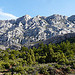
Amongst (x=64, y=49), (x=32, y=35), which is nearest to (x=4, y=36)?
(x=32, y=35)

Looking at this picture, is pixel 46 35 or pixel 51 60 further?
pixel 46 35

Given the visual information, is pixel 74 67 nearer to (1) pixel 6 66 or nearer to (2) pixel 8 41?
(1) pixel 6 66

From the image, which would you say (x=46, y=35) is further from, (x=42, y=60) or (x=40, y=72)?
(x=40, y=72)

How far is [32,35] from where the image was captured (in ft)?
610

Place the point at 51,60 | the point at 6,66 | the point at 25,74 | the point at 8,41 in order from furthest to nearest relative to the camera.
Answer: the point at 8,41 < the point at 51,60 < the point at 6,66 < the point at 25,74

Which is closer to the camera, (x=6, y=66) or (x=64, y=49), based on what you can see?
(x=6, y=66)

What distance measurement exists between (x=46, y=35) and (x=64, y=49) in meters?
130

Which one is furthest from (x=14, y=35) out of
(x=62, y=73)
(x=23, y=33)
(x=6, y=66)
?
(x=62, y=73)

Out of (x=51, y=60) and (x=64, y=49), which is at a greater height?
(x=64, y=49)

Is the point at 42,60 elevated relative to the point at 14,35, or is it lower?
lower

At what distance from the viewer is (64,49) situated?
49281 millimetres

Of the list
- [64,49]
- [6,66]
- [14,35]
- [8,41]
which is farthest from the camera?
[14,35]

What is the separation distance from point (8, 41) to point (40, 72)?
16622 cm

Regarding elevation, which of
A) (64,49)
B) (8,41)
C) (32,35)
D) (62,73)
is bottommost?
(62,73)
